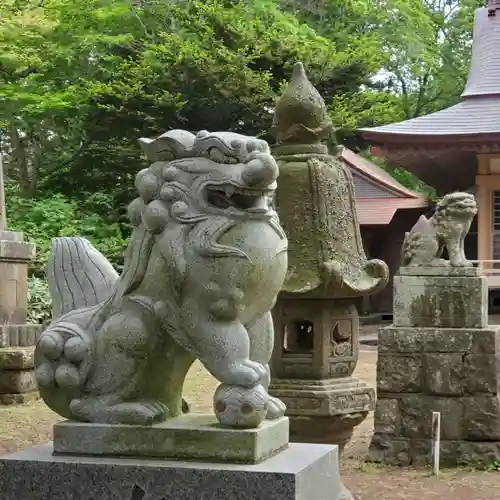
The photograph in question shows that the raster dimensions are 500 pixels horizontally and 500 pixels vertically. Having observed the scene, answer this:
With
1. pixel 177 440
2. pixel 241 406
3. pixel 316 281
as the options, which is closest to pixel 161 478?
pixel 177 440

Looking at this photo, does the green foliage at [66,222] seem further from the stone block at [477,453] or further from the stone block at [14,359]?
the stone block at [477,453]

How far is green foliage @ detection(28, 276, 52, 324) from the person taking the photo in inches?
460

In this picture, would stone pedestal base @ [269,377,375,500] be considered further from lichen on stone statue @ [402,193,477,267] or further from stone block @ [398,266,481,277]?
lichen on stone statue @ [402,193,477,267]

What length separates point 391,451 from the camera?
6.93 meters

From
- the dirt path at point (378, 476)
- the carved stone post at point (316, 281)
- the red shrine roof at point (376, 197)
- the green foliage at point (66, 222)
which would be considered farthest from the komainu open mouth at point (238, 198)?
the red shrine roof at point (376, 197)

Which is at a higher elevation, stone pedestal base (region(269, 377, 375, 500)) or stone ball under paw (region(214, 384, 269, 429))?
stone ball under paw (region(214, 384, 269, 429))

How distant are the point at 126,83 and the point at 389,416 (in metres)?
10.5

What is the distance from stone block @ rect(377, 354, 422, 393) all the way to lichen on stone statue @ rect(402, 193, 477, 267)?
2.45 feet

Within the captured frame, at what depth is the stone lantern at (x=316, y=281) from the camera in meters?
5.44

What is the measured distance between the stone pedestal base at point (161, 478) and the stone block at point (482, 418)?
405 cm

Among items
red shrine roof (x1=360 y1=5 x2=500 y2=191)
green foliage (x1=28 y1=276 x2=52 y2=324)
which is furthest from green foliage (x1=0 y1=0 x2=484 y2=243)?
green foliage (x1=28 y1=276 x2=52 y2=324)

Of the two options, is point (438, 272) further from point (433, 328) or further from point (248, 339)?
point (248, 339)

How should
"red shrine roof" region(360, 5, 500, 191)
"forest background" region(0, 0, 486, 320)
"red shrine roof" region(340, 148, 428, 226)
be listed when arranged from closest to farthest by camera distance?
"forest background" region(0, 0, 486, 320) < "red shrine roof" region(360, 5, 500, 191) < "red shrine roof" region(340, 148, 428, 226)

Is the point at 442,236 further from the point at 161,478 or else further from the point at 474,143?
the point at 474,143
